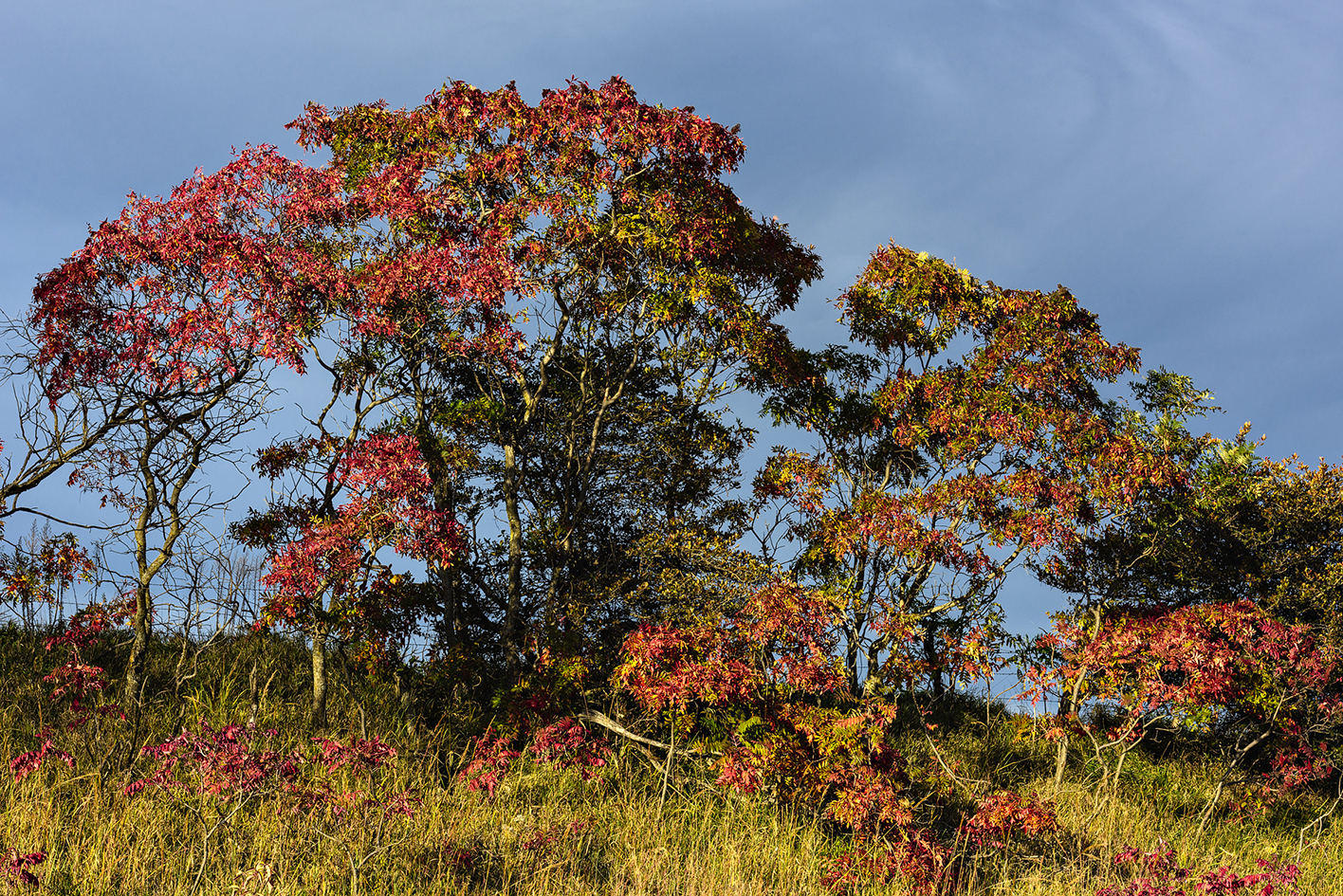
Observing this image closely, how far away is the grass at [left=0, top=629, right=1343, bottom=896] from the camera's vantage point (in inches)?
288

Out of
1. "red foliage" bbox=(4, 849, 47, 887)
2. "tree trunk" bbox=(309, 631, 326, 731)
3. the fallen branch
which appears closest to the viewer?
"red foliage" bbox=(4, 849, 47, 887)

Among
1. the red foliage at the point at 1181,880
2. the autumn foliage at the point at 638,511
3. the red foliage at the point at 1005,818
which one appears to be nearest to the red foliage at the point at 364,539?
the autumn foliage at the point at 638,511

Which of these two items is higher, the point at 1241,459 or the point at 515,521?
the point at 1241,459

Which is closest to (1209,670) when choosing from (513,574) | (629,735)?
(629,735)

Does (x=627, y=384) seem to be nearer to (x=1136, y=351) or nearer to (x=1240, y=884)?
(x=1136, y=351)

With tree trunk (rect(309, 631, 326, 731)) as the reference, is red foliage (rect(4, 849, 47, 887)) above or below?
below

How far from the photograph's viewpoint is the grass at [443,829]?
24.0 feet

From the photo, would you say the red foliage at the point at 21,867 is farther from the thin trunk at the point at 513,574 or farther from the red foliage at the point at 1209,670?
the red foliage at the point at 1209,670

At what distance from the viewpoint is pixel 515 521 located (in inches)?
469

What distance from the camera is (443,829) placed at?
838cm

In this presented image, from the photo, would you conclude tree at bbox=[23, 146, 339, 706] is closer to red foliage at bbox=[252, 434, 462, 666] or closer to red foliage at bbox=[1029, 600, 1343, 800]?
red foliage at bbox=[252, 434, 462, 666]

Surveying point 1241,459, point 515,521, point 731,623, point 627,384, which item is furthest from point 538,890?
point 1241,459

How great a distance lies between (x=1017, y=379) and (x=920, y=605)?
9.86 feet

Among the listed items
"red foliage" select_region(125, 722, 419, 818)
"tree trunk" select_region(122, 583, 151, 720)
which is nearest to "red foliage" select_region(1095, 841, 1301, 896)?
"red foliage" select_region(125, 722, 419, 818)
